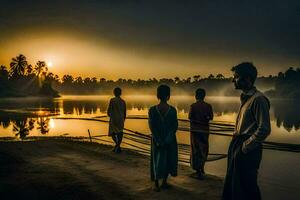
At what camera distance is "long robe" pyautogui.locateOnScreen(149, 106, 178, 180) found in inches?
296

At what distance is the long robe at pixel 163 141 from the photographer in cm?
751

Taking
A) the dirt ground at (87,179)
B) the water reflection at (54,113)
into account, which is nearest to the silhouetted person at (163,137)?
the dirt ground at (87,179)

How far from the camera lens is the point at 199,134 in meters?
9.03

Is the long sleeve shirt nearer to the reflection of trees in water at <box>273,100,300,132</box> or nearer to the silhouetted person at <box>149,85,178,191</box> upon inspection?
the silhouetted person at <box>149,85,178,191</box>

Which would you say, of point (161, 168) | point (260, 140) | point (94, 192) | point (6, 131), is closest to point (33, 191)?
point (94, 192)

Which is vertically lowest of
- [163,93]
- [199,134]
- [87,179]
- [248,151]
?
[87,179]

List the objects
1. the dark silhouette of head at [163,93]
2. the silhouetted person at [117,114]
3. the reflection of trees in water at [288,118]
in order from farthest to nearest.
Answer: the reflection of trees in water at [288,118] < the silhouetted person at [117,114] < the dark silhouette of head at [163,93]

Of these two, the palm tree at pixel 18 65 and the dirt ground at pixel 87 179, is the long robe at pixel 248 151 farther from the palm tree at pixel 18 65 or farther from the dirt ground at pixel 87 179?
the palm tree at pixel 18 65

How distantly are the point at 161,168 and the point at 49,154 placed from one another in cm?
668

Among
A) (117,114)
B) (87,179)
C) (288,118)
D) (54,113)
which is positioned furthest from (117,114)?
(288,118)

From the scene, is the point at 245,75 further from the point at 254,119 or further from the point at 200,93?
the point at 200,93

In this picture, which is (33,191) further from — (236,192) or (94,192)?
(236,192)

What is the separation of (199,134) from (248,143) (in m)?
4.84

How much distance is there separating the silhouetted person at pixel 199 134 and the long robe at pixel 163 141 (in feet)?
4.82
